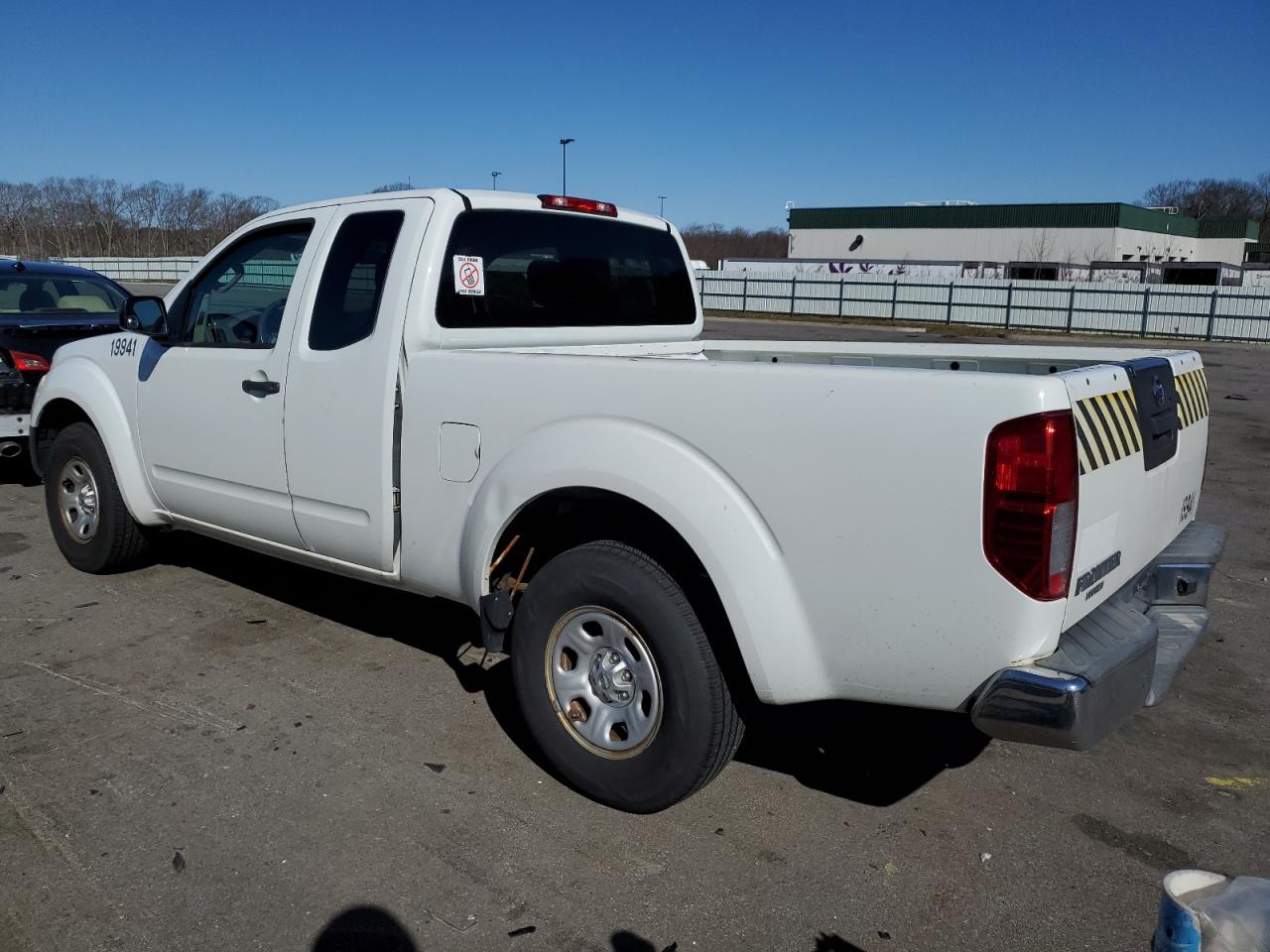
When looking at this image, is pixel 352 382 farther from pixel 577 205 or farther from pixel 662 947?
pixel 662 947

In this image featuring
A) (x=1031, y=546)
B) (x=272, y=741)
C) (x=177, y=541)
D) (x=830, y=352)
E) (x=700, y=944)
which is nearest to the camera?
(x=1031, y=546)

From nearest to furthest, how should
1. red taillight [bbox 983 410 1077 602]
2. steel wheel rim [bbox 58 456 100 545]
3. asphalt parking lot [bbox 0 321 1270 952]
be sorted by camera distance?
1. red taillight [bbox 983 410 1077 602]
2. asphalt parking lot [bbox 0 321 1270 952]
3. steel wheel rim [bbox 58 456 100 545]

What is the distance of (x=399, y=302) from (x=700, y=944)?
245 centimetres

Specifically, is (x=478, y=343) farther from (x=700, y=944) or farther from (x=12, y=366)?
(x=12, y=366)

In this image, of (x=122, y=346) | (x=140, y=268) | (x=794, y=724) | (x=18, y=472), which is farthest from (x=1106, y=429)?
(x=140, y=268)

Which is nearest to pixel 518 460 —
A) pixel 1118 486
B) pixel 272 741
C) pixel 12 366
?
pixel 272 741

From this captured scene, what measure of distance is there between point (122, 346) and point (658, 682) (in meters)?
3.64

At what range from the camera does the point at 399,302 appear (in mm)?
3836

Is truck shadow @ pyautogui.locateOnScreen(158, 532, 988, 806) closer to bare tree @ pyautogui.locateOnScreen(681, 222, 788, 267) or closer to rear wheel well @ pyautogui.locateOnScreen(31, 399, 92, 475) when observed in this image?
rear wheel well @ pyautogui.locateOnScreen(31, 399, 92, 475)

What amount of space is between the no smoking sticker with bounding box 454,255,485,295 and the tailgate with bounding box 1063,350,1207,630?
2.30 meters

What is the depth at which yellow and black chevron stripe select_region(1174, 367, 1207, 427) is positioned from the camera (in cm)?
349

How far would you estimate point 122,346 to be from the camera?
17.1 feet

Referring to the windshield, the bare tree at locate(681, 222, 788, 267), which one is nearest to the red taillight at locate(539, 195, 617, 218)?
the windshield

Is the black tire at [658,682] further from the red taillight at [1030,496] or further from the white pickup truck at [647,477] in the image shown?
the red taillight at [1030,496]
